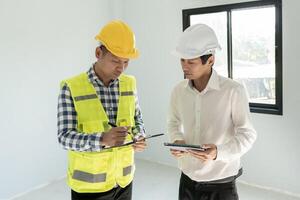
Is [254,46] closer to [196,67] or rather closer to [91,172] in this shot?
[196,67]

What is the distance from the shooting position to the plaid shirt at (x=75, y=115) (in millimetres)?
1453

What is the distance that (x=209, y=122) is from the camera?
160cm

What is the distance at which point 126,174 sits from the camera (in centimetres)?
165

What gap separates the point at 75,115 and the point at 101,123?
0.42 feet

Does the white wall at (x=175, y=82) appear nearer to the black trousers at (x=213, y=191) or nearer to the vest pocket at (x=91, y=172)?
the black trousers at (x=213, y=191)

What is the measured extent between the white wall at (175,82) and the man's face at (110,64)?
205 cm

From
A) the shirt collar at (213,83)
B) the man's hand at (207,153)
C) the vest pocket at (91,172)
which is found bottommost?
the vest pocket at (91,172)

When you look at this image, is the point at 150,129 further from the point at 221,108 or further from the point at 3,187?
the point at 221,108

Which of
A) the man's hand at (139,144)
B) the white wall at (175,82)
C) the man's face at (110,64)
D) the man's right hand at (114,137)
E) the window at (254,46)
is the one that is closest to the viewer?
the man's right hand at (114,137)

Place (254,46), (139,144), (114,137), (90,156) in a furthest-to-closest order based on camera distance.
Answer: (254,46)
(139,144)
(90,156)
(114,137)

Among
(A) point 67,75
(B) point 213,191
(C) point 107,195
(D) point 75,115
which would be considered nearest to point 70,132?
(D) point 75,115

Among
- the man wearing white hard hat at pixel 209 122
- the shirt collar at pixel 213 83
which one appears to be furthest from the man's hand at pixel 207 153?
the shirt collar at pixel 213 83

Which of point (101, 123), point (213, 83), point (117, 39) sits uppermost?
point (117, 39)

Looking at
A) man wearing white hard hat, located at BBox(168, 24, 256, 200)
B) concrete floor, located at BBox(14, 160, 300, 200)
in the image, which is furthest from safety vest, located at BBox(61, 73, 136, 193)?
concrete floor, located at BBox(14, 160, 300, 200)
